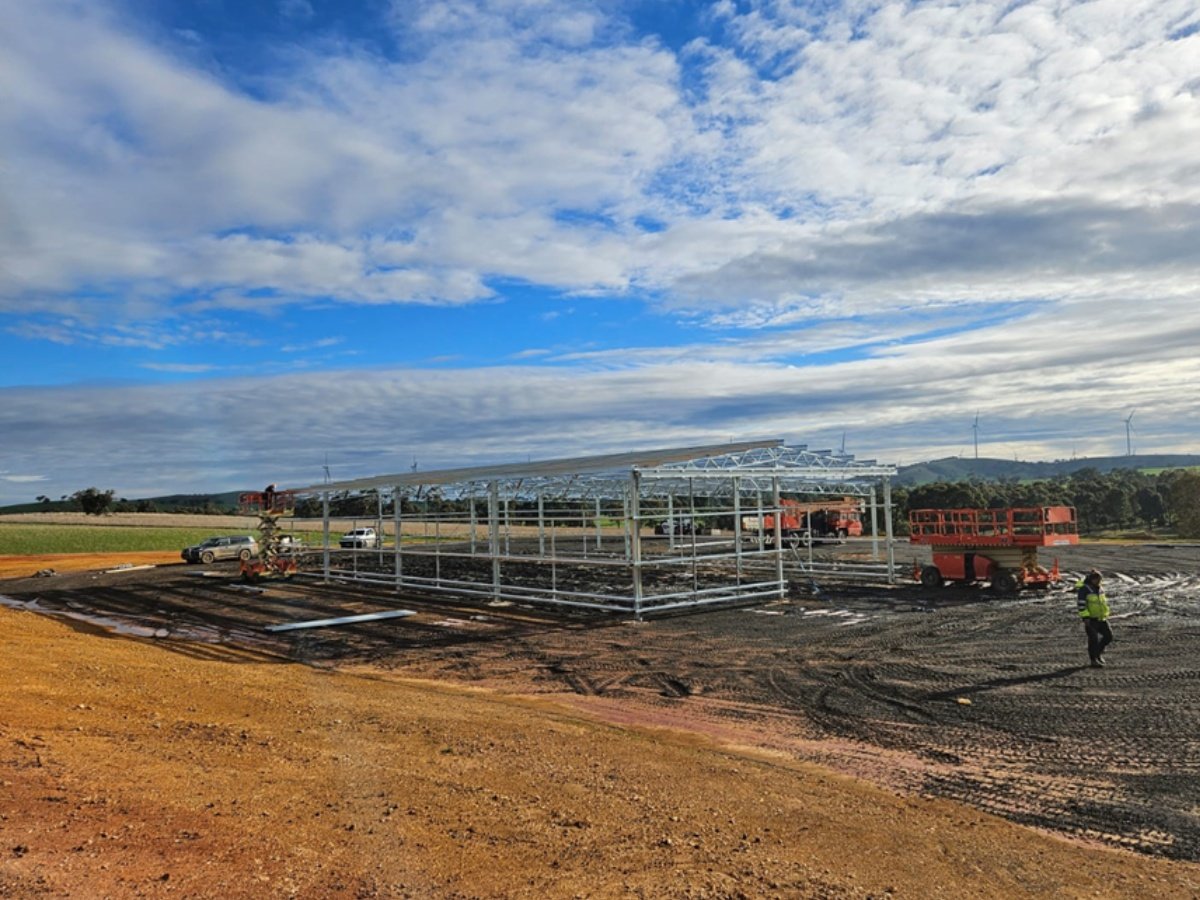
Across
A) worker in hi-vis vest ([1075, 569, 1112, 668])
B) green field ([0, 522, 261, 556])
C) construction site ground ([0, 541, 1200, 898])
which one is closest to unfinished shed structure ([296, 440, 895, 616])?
construction site ground ([0, 541, 1200, 898])

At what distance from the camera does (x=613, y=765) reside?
24.4 ft

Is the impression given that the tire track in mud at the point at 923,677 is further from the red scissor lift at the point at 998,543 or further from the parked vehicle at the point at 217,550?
the parked vehicle at the point at 217,550

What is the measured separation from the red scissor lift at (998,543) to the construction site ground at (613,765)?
507 cm

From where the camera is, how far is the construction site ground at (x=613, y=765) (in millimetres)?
5043

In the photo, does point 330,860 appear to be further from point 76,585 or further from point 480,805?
point 76,585

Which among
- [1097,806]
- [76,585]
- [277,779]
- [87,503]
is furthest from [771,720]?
[87,503]

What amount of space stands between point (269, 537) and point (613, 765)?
24.7 metres

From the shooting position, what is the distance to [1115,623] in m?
15.7

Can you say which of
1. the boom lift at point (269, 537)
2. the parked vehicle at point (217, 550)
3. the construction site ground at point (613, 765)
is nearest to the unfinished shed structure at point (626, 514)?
the boom lift at point (269, 537)

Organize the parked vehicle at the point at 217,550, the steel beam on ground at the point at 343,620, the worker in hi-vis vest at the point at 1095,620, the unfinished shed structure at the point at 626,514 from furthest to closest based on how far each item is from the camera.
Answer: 1. the parked vehicle at the point at 217,550
2. the unfinished shed structure at the point at 626,514
3. the steel beam on ground at the point at 343,620
4. the worker in hi-vis vest at the point at 1095,620

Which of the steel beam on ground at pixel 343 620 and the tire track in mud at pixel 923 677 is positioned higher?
the steel beam on ground at pixel 343 620

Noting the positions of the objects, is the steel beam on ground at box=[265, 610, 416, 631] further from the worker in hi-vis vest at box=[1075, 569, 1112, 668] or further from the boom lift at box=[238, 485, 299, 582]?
the worker in hi-vis vest at box=[1075, 569, 1112, 668]

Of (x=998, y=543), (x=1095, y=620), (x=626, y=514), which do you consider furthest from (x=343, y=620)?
(x=998, y=543)

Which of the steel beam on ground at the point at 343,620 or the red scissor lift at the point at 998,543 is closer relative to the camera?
the steel beam on ground at the point at 343,620
